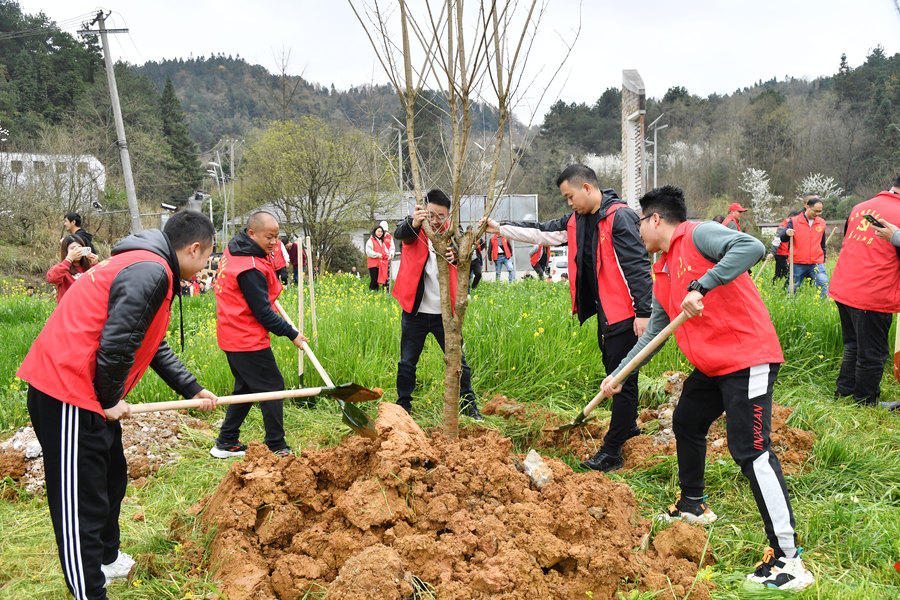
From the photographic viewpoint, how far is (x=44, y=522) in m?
3.54

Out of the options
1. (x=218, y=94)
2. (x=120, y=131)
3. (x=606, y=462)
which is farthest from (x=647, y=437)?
(x=218, y=94)

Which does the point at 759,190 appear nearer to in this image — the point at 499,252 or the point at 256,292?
the point at 499,252

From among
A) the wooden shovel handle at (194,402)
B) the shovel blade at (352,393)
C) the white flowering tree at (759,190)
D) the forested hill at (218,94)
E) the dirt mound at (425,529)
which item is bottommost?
the dirt mound at (425,529)

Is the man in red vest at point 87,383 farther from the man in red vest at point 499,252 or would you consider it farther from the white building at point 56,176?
the white building at point 56,176

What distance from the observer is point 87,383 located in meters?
2.42

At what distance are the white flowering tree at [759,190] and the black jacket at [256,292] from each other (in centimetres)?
3937

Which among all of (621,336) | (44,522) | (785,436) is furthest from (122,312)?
(785,436)

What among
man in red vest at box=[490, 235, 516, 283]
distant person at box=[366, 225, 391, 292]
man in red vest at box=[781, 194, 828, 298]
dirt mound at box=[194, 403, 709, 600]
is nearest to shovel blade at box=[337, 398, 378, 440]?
dirt mound at box=[194, 403, 709, 600]

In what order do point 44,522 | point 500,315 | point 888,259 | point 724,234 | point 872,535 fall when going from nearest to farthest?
point 724,234
point 872,535
point 44,522
point 888,259
point 500,315

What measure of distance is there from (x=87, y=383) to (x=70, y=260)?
4.64 metres

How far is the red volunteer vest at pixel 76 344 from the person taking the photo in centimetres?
239

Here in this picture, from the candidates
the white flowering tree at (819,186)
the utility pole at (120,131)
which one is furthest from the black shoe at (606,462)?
the white flowering tree at (819,186)

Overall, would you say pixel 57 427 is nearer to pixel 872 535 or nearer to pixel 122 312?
pixel 122 312

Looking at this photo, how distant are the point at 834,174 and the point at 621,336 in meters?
44.6
